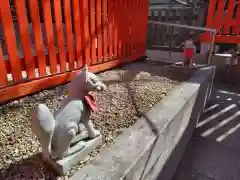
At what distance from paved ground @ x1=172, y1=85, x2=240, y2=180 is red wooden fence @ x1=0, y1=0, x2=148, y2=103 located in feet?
6.75

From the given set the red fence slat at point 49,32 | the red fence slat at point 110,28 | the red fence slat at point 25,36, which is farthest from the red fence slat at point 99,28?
the red fence slat at point 25,36

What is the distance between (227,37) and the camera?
462 centimetres

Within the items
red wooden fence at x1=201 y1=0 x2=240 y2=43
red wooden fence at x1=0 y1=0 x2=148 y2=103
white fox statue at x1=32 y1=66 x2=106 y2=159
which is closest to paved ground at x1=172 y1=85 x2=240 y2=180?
red wooden fence at x1=201 y1=0 x2=240 y2=43

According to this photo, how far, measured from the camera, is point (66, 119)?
1126 millimetres

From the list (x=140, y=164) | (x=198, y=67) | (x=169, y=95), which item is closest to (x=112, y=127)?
(x=140, y=164)

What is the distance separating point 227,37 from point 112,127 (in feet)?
14.1

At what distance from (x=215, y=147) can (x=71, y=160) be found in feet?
8.07

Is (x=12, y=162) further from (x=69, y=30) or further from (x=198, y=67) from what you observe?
(x=198, y=67)

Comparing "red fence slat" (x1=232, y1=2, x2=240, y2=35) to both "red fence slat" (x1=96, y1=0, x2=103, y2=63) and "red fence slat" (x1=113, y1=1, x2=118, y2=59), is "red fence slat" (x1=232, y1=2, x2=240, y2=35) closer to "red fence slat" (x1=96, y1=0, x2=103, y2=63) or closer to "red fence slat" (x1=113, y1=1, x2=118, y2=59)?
"red fence slat" (x1=113, y1=1, x2=118, y2=59)

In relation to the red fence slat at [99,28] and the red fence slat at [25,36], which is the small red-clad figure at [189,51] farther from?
the red fence slat at [25,36]

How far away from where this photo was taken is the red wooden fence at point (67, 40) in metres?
2.16

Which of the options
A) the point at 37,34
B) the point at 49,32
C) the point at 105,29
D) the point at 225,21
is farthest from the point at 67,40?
the point at 225,21

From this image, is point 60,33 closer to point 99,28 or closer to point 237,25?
point 99,28

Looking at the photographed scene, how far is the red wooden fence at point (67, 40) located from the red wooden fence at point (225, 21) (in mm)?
1732
